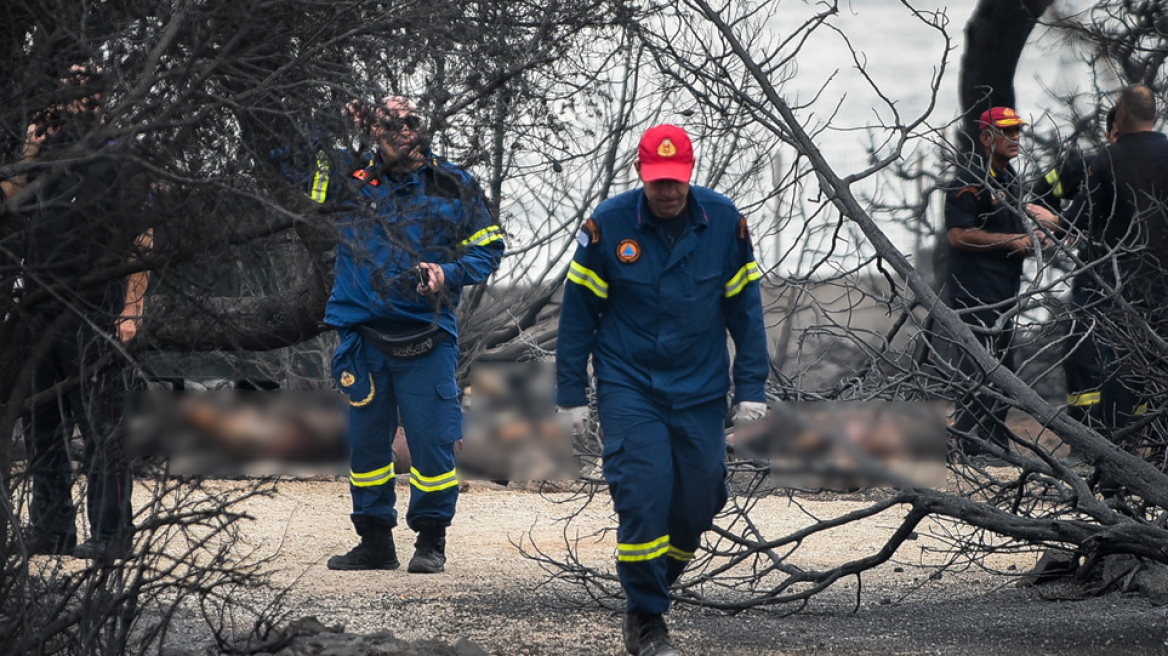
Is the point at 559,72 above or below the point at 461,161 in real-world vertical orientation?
above

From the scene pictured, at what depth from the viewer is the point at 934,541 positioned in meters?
7.25

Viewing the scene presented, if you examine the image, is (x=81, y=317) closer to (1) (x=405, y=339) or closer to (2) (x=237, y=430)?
(2) (x=237, y=430)

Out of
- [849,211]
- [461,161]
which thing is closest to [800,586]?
[849,211]

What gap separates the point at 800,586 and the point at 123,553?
136 inches

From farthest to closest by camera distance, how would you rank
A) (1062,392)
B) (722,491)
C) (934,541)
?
(1062,392), (934,541), (722,491)

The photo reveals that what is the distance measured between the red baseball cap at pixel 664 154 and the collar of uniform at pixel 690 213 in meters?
0.15

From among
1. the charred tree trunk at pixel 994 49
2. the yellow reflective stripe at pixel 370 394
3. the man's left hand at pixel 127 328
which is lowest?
the man's left hand at pixel 127 328

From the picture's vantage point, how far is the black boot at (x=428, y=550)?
567 cm

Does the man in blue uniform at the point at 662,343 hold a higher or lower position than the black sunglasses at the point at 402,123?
lower

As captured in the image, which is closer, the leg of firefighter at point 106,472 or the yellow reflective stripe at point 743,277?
the leg of firefighter at point 106,472

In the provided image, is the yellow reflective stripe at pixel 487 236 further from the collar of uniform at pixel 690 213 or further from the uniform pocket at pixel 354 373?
the uniform pocket at pixel 354 373

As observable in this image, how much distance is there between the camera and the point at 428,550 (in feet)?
18.8

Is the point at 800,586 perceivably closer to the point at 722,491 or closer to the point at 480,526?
the point at 722,491

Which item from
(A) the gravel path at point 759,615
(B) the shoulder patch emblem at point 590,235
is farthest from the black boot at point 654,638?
(B) the shoulder patch emblem at point 590,235
